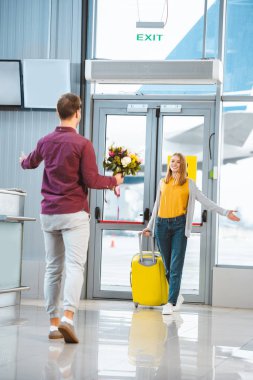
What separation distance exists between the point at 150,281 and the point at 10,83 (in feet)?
9.68

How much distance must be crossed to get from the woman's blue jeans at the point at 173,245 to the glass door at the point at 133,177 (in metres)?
1.43

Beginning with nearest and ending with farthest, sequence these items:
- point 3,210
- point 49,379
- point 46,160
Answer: point 49,379 < point 46,160 < point 3,210

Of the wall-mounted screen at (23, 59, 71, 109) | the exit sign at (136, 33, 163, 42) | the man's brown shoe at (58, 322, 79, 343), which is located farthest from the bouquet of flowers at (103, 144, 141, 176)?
the exit sign at (136, 33, 163, 42)

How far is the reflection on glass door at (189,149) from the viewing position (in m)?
8.77

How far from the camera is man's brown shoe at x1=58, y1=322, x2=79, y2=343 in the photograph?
187 inches

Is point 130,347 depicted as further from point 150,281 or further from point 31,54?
point 31,54

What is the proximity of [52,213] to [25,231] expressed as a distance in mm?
4102

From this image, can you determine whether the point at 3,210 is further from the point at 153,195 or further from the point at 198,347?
the point at 198,347

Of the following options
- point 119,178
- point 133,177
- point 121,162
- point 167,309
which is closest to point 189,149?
point 133,177

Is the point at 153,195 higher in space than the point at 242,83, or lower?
lower

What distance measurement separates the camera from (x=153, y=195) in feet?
29.2

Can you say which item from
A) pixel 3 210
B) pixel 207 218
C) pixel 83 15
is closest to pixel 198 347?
pixel 3 210

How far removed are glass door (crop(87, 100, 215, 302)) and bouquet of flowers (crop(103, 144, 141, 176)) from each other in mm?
3344

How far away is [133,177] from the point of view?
8969 millimetres
